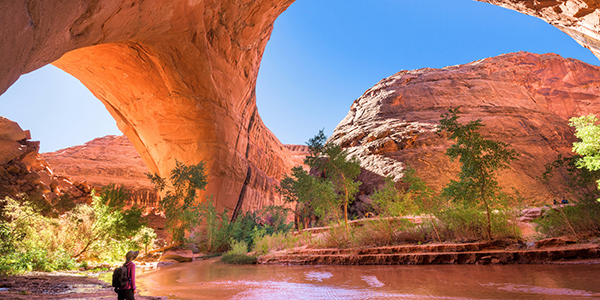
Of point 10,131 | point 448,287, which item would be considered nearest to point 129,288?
point 448,287

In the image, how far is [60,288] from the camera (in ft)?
13.0

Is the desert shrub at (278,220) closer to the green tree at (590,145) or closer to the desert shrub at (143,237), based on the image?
the desert shrub at (143,237)

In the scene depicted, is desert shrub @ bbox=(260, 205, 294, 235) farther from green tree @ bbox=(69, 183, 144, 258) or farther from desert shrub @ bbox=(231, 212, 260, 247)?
green tree @ bbox=(69, 183, 144, 258)

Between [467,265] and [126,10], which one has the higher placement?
[126,10]

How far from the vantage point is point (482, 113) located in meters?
21.0

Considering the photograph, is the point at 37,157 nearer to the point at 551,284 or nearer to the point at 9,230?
the point at 9,230

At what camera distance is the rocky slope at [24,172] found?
9750 mm

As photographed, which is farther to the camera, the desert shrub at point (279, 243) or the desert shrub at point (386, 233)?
the desert shrub at point (279, 243)

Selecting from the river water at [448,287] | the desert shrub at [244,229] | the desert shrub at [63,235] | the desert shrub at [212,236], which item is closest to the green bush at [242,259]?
the desert shrub at [63,235]

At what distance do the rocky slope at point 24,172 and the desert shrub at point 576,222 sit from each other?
15661 mm

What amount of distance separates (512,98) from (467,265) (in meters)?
24.2

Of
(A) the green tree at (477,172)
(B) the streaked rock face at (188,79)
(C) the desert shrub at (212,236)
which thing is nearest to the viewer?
(A) the green tree at (477,172)

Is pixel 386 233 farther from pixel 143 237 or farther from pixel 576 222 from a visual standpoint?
pixel 143 237

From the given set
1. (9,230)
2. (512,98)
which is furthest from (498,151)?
(512,98)
